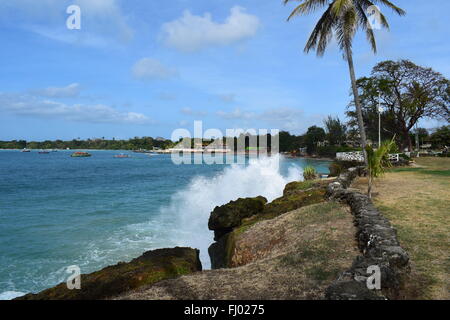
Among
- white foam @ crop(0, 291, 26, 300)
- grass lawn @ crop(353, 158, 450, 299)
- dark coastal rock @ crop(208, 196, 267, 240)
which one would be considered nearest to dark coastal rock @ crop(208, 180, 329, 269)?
dark coastal rock @ crop(208, 196, 267, 240)

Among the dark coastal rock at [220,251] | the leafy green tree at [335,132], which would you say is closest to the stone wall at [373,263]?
the dark coastal rock at [220,251]

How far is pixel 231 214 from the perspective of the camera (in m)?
11.9

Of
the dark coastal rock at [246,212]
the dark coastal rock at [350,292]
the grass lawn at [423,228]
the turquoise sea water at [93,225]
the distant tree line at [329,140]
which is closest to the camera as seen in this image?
the dark coastal rock at [350,292]

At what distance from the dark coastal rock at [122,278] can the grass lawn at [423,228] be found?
14.3ft

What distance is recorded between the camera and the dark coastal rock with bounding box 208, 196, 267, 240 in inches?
462

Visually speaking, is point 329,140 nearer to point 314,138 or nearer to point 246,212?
point 314,138

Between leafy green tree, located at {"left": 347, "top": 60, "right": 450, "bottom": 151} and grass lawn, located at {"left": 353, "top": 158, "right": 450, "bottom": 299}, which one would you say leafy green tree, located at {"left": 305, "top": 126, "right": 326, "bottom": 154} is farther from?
grass lawn, located at {"left": 353, "top": 158, "right": 450, "bottom": 299}

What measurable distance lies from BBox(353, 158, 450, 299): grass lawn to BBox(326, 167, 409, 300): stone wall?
296 mm

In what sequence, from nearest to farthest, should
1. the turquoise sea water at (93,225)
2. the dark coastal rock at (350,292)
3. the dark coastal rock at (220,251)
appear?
Answer: the dark coastal rock at (350,292)
the dark coastal rock at (220,251)
the turquoise sea water at (93,225)

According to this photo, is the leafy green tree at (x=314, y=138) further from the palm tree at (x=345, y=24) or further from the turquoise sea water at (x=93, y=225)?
the palm tree at (x=345, y=24)

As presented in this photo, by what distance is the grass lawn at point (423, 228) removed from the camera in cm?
458
